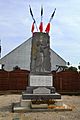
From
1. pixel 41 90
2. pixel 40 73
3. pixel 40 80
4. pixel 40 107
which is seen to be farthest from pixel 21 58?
pixel 40 107

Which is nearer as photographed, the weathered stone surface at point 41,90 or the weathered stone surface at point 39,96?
the weathered stone surface at point 39,96

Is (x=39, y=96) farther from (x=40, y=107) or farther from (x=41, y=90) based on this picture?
(x=40, y=107)

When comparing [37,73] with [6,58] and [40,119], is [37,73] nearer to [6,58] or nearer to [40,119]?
[40,119]

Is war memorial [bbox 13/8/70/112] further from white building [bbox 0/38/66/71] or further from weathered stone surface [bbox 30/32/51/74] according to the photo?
white building [bbox 0/38/66/71]

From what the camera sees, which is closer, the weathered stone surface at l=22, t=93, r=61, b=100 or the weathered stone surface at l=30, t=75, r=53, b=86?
the weathered stone surface at l=22, t=93, r=61, b=100

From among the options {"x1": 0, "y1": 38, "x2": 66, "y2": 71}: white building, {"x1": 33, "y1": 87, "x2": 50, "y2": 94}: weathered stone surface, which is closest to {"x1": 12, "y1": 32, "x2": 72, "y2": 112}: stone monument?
{"x1": 33, "y1": 87, "x2": 50, "y2": 94}: weathered stone surface

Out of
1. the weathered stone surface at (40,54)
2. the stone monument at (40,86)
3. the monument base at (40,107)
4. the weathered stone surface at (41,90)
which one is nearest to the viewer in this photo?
the monument base at (40,107)

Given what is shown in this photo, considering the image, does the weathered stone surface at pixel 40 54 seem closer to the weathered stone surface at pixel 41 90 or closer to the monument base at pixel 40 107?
the weathered stone surface at pixel 41 90

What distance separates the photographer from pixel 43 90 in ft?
35.5

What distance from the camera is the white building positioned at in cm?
3850

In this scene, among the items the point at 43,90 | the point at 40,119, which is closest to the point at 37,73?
the point at 43,90

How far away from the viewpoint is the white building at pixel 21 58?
38500 mm

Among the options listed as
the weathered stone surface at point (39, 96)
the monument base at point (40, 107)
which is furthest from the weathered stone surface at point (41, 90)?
the monument base at point (40, 107)

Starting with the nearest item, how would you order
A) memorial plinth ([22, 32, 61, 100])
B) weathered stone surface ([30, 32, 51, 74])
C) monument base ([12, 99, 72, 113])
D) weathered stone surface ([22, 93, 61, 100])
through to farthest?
monument base ([12, 99, 72, 113]) < weathered stone surface ([22, 93, 61, 100]) < memorial plinth ([22, 32, 61, 100]) < weathered stone surface ([30, 32, 51, 74])
